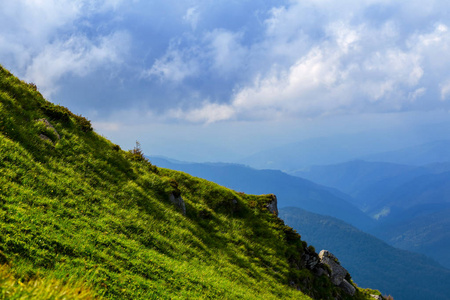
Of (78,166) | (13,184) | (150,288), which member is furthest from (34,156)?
(150,288)

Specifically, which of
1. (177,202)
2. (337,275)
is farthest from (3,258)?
(337,275)

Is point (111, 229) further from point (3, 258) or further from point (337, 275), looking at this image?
point (337, 275)

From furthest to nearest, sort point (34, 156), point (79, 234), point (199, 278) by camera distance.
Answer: point (34, 156) < point (199, 278) < point (79, 234)

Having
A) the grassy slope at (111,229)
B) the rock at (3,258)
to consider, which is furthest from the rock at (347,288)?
the rock at (3,258)

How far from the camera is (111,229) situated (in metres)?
14.0

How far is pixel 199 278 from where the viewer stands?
14141 mm

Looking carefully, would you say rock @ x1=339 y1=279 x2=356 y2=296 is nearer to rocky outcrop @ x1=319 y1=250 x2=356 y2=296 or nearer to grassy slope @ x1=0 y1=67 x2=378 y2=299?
rocky outcrop @ x1=319 y1=250 x2=356 y2=296

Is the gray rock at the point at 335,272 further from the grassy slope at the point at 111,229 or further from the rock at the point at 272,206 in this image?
the rock at the point at 272,206

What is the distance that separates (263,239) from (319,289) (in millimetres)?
7410

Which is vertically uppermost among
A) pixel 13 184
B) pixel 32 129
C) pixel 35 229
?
pixel 32 129

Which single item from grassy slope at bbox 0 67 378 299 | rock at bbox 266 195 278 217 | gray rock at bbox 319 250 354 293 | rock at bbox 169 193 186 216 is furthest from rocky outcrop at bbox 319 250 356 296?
rock at bbox 169 193 186 216

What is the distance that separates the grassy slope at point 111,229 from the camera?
9.11 m

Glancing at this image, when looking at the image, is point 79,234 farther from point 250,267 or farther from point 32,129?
point 250,267

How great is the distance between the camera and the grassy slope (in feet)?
29.9
